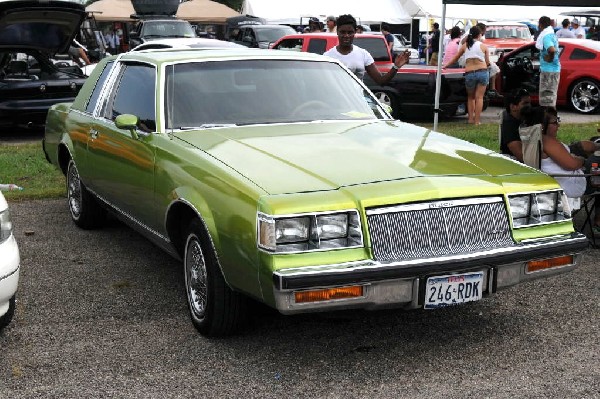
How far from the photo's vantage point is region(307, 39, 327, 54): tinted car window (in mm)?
15820

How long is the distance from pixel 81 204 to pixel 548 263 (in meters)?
4.15

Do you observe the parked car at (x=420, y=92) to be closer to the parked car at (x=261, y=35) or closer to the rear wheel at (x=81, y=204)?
the parked car at (x=261, y=35)

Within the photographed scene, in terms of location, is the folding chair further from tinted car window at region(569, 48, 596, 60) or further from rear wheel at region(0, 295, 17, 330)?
tinted car window at region(569, 48, 596, 60)

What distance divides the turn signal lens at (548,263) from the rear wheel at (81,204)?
12.6 feet

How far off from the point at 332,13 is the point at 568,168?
86.1 ft

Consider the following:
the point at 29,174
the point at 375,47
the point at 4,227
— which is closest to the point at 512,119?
the point at 4,227

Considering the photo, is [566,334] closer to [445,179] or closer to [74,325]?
[445,179]

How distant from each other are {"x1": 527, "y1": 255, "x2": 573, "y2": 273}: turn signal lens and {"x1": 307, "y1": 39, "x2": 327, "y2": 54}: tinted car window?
1146cm

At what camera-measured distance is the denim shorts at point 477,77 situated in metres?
14.5

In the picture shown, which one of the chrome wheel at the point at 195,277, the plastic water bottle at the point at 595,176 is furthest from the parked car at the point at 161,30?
the chrome wheel at the point at 195,277

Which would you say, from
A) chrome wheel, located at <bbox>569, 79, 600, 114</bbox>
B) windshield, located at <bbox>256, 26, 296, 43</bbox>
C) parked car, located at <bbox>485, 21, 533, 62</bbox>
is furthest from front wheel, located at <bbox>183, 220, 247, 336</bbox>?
parked car, located at <bbox>485, 21, 533, 62</bbox>

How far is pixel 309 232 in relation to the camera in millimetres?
4230

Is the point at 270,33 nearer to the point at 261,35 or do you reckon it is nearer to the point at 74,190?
the point at 261,35

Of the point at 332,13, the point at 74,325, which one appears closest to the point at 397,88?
the point at 74,325
